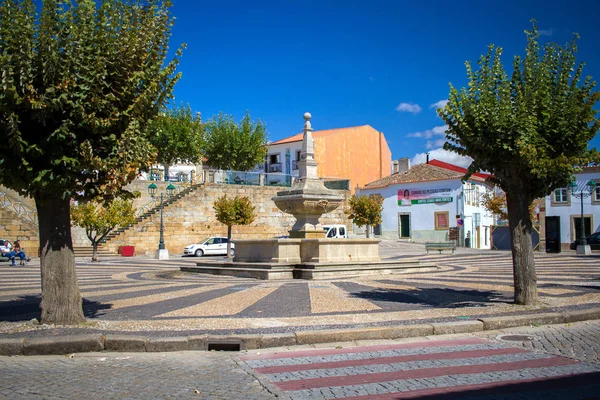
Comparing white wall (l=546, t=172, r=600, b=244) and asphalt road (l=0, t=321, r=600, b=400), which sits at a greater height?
white wall (l=546, t=172, r=600, b=244)

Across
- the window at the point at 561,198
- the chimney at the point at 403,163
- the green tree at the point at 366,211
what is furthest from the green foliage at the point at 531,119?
the chimney at the point at 403,163

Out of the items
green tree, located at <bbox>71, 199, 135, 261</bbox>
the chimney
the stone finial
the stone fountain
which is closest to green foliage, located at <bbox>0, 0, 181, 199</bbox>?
the stone fountain

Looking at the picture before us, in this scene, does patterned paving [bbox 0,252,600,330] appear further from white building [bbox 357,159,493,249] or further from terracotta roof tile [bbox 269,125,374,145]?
terracotta roof tile [bbox 269,125,374,145]

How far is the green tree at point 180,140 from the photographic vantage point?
4705cm

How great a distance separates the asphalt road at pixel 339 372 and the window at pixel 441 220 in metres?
41.4

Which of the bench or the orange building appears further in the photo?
the orange building

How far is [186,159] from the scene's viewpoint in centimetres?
5009

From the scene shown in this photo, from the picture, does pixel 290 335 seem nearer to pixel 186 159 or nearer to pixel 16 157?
pixel 16 157

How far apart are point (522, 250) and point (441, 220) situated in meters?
39.3

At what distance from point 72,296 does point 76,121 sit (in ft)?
8.44

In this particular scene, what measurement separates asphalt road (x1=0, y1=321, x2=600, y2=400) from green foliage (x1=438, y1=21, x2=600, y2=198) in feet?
10.7

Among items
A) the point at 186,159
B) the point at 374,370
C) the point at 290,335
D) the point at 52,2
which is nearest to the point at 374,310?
the point at 290,335

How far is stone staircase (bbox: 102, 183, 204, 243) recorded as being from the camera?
1347 inches

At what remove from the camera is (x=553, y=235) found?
34.0 meters
